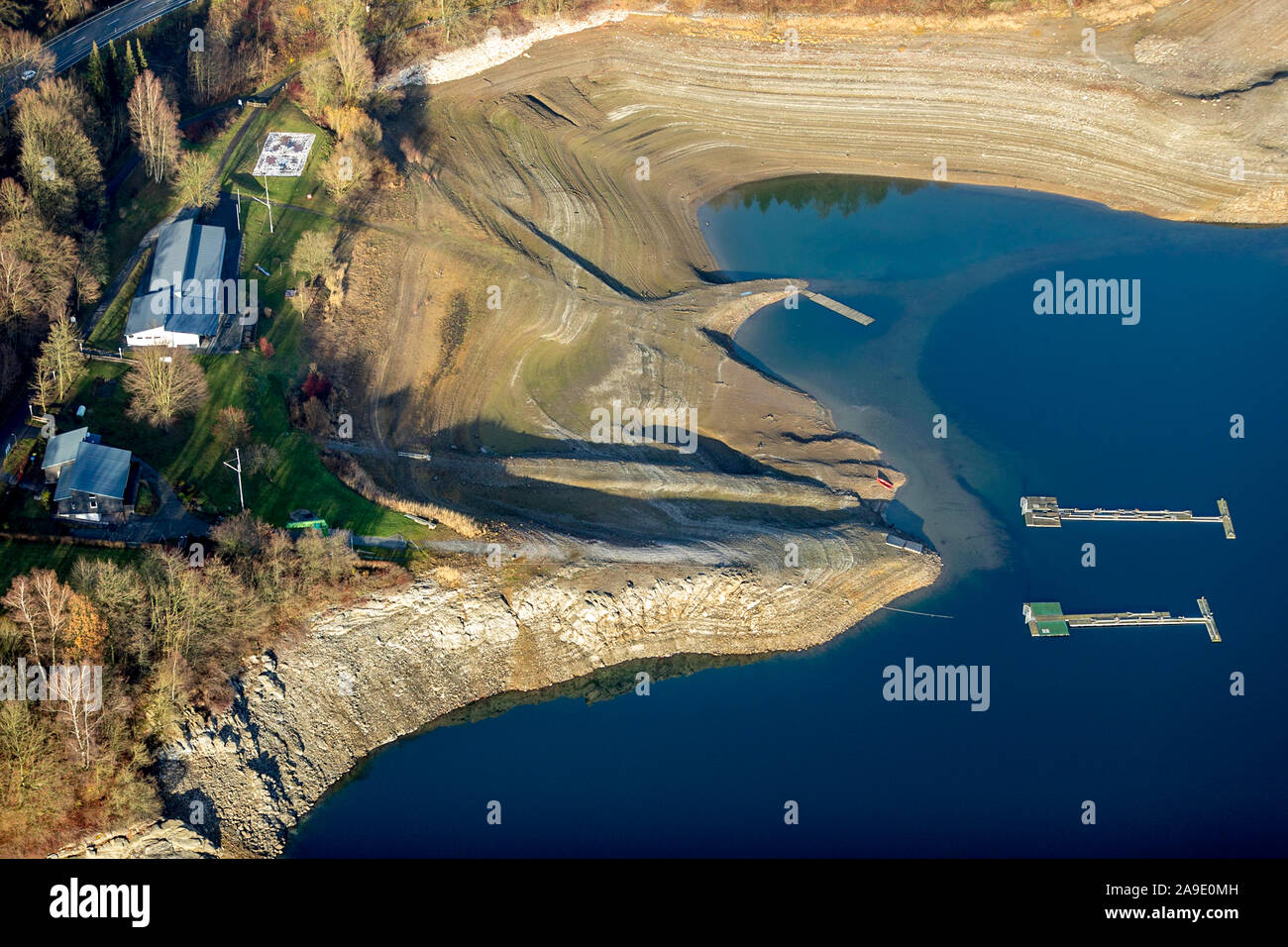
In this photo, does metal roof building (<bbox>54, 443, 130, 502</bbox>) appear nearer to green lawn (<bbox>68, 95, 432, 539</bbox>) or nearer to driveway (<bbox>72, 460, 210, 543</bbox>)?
driveway (<bbox>72, 460, 210, 543</bbox>)

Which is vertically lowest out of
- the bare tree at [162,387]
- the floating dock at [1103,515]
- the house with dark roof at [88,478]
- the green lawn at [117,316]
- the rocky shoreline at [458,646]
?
the rocky shoreline at [458,646]

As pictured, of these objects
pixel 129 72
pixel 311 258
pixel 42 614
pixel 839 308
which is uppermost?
pixel 129 72

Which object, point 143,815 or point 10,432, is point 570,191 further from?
point 143,815

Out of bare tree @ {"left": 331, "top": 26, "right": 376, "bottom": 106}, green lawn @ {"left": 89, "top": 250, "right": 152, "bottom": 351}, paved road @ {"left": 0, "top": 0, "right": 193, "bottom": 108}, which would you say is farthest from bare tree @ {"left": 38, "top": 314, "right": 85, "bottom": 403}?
bare tree @ {"left": 331, "top": 26, "right": 376, "bottom": 106}

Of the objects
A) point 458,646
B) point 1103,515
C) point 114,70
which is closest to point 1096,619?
point 1103,515

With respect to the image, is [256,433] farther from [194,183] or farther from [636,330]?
[636,330]

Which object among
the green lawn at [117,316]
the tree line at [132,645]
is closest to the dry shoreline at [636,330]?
the tree line at [132,645]

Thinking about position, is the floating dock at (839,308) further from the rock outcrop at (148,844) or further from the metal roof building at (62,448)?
the rock outcrop at (148,844)

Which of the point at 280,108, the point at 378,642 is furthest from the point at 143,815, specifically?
the point at 280,108
